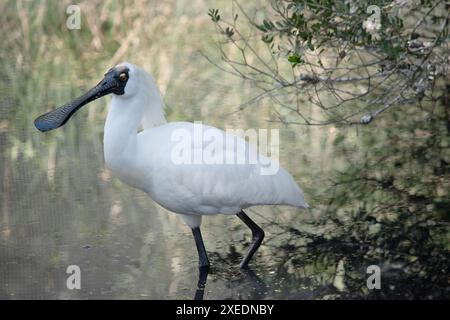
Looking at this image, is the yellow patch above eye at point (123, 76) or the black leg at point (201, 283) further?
the yellow patch above eye at point (123, 76)

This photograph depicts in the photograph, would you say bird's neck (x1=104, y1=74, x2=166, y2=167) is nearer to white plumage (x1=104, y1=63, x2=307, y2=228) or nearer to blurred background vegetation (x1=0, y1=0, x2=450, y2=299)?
white plumage (x1=104, y1=63, x2=307, y2=228)

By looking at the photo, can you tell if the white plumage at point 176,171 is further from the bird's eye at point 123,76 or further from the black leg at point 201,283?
the black leg at point 201,283

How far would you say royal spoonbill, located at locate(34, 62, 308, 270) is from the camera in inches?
223

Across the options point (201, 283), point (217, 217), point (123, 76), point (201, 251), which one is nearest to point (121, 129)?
point (123, 76)

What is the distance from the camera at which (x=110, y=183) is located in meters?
7.53

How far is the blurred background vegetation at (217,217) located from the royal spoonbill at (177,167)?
42 centimetres

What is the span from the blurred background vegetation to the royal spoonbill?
419mm

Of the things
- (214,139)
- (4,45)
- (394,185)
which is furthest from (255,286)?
(4,45)

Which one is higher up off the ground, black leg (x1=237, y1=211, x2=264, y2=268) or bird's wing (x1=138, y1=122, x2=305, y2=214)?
bird's wing (x1=138, y1=122, x2=305, y2=214)

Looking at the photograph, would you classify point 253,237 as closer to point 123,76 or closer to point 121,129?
point 121,129

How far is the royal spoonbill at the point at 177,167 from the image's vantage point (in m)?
5.66

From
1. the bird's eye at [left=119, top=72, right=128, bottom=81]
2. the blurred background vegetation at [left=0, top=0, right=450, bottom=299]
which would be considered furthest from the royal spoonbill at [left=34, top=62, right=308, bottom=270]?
the blurred background vegetation at [left=0, top=0, right=450, bottom=299]

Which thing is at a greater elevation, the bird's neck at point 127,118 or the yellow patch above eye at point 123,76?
the yellow patch above eye at point 123,76

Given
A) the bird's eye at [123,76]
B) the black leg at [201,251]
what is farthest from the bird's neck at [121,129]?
the black leg at [201,251]
